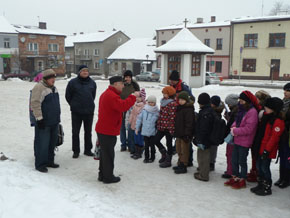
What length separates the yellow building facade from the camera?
120 ft

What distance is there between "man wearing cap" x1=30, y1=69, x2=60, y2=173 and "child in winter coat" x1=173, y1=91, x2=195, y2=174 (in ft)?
7.62

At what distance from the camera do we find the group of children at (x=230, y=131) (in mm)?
4859

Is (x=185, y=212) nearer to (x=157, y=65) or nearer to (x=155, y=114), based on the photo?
(x=155, y=114)

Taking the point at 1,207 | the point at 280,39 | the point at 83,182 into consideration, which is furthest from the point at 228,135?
the point at 280,39

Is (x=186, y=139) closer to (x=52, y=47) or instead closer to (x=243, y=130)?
(x=243, y=130)

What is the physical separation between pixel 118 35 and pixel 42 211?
5591 centimetres

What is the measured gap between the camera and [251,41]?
38844 millimetres

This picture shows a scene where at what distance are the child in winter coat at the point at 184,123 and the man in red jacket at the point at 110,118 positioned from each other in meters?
1.19

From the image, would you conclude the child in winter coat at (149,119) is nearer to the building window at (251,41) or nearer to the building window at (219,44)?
the building window at (251,41)

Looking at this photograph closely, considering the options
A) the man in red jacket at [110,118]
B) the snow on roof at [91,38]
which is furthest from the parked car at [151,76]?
the man in red jacket at [110,118]

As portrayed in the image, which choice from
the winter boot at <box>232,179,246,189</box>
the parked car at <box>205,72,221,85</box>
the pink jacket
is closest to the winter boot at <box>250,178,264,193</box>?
the winter boot at <box>232,179,246,189</box>

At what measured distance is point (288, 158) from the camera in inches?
188

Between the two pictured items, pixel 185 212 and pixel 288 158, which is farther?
pixel 288 158

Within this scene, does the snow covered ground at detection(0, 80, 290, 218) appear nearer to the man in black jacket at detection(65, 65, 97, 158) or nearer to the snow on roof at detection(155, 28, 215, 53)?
the man in black jacket at detection(65, 65, 97, 158)
